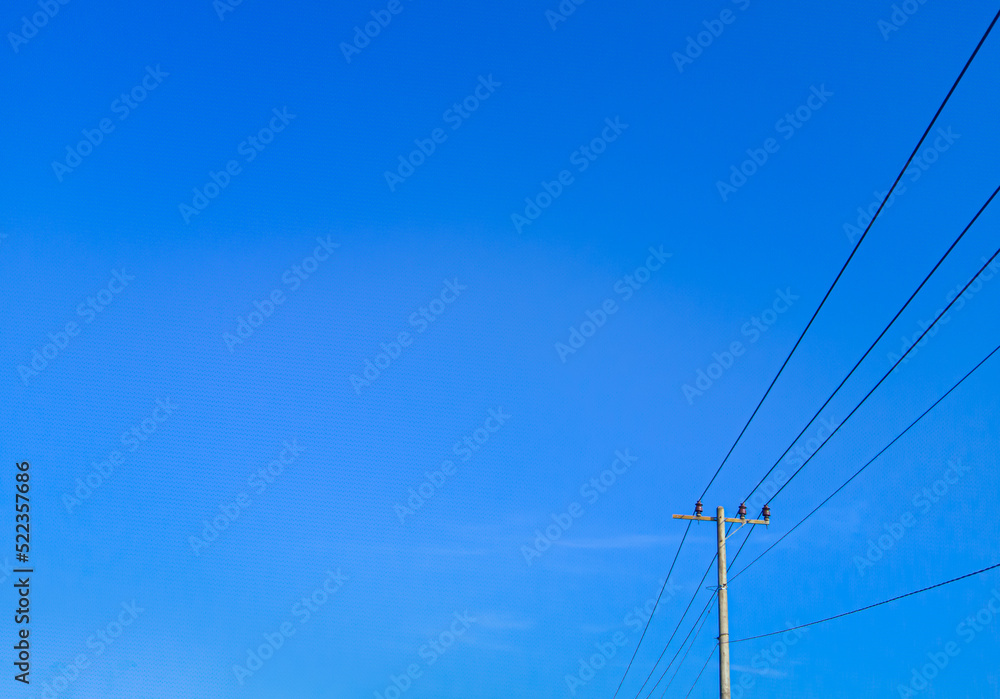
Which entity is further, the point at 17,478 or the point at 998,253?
the point at 17,478

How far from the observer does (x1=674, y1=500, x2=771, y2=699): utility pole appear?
25281mm

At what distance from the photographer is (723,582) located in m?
27.2

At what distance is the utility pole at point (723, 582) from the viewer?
25.3 m

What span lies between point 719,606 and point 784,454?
23.2 ft

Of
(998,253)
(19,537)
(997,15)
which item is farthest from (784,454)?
(19,537)

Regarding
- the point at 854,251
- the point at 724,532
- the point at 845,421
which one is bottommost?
the point at 854,251

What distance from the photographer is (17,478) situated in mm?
23953

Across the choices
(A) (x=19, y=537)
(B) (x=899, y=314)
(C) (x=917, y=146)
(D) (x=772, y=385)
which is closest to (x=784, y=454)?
(D) (x=772, y=385)

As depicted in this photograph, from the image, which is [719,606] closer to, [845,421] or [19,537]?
[845,421]

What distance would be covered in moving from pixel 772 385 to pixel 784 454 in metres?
3.40

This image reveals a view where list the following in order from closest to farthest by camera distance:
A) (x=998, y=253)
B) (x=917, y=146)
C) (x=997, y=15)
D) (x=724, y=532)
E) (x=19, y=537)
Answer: (x=997, y=15) < (x=917, y=146) < (x=998, y=253) < (x=19, y=537) < (x=724, y=532)

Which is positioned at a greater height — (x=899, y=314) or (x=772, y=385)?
(x=772, y=385)

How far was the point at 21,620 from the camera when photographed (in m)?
24.0

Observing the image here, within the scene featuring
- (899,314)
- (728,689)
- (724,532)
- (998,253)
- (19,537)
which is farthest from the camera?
(724,532)
